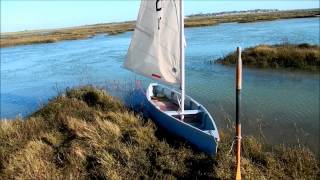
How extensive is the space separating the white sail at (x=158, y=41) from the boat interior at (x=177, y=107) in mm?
984

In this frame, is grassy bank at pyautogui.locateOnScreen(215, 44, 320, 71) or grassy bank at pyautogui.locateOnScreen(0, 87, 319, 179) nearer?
grassy bank at pyautogui.locateOnScreen(0, 87, 319, 179)

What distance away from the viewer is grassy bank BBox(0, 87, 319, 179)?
850 cm

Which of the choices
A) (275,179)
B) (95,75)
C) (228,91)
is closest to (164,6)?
(275,179)

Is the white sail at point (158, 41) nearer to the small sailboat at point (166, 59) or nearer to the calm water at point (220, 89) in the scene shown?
the small sailboat at point (166, 59)

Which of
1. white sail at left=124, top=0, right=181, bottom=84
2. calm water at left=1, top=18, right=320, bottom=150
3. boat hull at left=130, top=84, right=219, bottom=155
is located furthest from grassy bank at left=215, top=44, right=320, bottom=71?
white sail at left=124, top=0, right=181, bottom=84

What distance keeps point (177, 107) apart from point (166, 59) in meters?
2.26

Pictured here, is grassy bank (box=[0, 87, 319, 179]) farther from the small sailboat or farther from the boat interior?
the boat interior

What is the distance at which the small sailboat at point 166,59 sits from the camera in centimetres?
1103

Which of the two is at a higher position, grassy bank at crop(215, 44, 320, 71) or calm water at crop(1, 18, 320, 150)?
grassy bank at crop(215, 44, 320, 71)

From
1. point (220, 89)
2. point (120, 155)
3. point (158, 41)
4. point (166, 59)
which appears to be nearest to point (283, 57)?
point (220, 89)

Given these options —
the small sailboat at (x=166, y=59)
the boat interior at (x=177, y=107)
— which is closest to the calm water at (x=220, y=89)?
the boat interior at (x=177, y=107)

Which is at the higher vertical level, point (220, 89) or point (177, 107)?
A: point (177, 107)

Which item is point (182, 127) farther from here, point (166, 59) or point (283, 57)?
point (283, 57)

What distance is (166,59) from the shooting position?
466 inches
